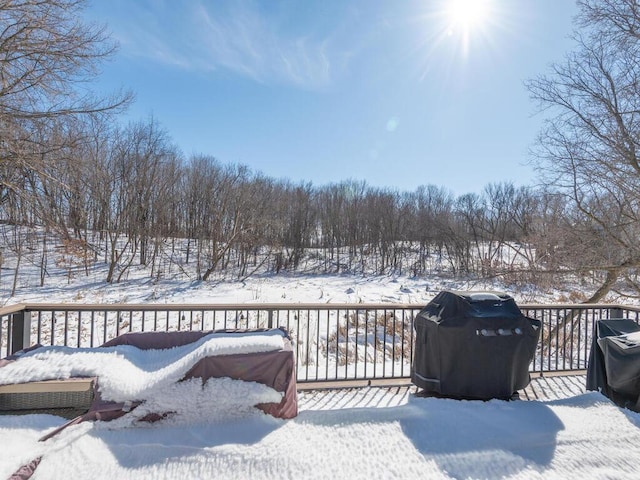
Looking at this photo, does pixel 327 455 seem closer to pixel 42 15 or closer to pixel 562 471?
pixel 562 471

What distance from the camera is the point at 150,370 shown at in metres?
2.58

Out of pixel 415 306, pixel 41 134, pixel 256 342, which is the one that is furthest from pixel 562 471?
pixel 41 134

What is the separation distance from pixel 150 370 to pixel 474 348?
2952 mm

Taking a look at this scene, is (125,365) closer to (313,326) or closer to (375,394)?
(375,394)

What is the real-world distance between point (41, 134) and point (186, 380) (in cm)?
Result: 726

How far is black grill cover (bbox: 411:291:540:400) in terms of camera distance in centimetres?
280

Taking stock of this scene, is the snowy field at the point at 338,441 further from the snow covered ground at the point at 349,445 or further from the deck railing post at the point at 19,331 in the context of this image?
the deck railing post at the point at 19,331

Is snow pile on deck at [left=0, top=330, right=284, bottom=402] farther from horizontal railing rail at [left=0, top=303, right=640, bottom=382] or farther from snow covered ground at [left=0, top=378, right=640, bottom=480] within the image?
horizontal railing rail at [left=0, top=303, right=640, bottom=382]

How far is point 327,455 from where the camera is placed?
2.12 metres

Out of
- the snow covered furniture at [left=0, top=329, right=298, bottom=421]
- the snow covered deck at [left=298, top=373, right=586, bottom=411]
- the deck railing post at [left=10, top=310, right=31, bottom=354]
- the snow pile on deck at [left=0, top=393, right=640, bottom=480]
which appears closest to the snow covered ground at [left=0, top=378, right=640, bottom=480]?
the snow pile on deck at [left=0, top=393, right=640, bottom=480]

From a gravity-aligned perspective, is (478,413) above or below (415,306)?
below

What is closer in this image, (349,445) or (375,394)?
(349,445)

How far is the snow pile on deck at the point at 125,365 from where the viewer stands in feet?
7.67

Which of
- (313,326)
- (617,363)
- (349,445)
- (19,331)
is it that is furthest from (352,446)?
(313,326)
